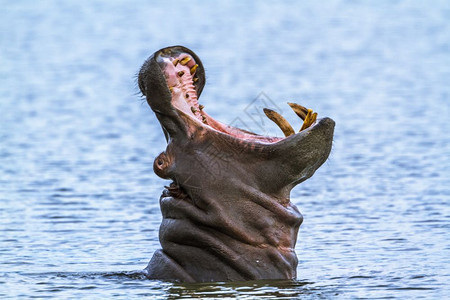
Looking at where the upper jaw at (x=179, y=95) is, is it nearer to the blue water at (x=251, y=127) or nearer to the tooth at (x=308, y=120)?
the tooth at (x=308, y=120)

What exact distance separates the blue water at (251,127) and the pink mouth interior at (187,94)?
20.3 inches

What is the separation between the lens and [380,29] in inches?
1494

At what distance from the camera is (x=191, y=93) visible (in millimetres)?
9156

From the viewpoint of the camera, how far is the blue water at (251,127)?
997 centimetres

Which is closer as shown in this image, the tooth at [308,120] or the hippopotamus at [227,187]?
the hippopotamus at [227,187]

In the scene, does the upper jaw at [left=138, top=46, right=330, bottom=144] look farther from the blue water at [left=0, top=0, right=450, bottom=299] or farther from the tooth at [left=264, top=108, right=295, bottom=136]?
the blue water at [left=0, top=0, right=450, bottom=299]

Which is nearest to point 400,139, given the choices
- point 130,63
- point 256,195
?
point 256,195

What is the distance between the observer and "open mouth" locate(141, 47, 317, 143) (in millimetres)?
8922

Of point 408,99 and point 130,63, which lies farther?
point 130,63

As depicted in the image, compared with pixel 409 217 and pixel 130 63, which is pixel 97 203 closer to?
pixel 409 217

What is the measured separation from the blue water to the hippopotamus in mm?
226

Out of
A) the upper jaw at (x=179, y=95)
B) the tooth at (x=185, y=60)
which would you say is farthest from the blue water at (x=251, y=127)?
the tooth at (x=185, y=60)

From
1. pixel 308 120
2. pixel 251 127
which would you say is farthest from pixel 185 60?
pixel 251 127

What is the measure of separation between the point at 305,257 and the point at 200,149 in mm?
2275
